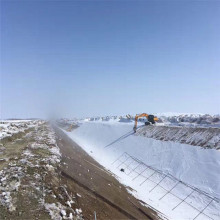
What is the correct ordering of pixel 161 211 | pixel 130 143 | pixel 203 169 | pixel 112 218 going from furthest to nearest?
pixel 130 143 < pixel 203 169 < pixel 161 211 < pixel 112 218

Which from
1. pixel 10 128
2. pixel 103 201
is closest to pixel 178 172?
pixel 103 201

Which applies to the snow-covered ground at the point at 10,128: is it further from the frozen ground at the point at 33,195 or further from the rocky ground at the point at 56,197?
the rocky ground at the point at 56,197

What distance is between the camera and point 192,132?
27719mm

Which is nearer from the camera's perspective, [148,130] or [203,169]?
[203,169]

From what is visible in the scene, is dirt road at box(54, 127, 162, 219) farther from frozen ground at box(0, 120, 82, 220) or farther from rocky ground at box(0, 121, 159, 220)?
frozen ground at box(0, 120, 82, 220)

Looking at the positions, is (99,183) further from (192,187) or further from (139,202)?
(192,187)

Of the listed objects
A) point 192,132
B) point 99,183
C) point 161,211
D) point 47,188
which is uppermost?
point 192,132

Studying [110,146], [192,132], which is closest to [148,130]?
[110,146]

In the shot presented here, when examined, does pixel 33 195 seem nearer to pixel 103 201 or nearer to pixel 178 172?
→ pixel 103 201

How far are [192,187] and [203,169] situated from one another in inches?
103

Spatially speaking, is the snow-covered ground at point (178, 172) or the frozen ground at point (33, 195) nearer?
the frozen ground at point (33, 195)

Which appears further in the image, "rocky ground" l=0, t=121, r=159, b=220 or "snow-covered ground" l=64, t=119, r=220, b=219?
"snow-covered ground" l=64, t=119, r=220, b=219

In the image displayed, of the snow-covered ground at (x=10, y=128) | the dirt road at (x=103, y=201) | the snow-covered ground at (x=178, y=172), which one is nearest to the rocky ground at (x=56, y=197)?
the dirt road at (x=103, y=201)

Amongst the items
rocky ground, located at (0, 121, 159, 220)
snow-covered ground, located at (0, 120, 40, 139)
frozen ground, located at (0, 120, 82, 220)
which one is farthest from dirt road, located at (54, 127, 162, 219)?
snow-covered ground, located at (0, 120, 40, 139)
